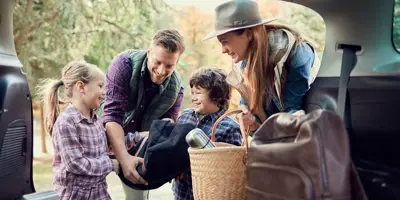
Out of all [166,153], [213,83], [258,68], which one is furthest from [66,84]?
[258,68]

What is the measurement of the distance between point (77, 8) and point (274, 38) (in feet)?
20.5

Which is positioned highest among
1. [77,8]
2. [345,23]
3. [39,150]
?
[345,23]

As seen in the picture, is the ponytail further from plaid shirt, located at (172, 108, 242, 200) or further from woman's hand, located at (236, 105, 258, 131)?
woman's hand, located at (236, 105, 258, 131)

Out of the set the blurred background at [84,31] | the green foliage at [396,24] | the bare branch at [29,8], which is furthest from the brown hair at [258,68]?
the bare branch at [29,8]

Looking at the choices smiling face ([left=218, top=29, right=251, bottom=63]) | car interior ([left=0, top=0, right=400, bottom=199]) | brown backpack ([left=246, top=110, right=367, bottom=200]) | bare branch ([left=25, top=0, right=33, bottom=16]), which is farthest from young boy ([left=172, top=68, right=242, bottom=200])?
bare branch ([left=25, top=0, right=33, bottom=16])

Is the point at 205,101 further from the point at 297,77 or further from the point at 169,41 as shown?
the point at 297,77

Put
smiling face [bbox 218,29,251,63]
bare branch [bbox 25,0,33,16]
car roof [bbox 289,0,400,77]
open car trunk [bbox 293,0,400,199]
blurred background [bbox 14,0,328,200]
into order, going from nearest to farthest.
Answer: open car trunk [bbox 293,0,400,199], car roof [bbox 289,0,400,77], smiling face [bbox 218,29,251,63], bare branch [bbox 25,0,33,16], blurred background [bbox 14,0,328,200]

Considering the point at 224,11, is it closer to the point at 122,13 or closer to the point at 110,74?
the point at 110,74

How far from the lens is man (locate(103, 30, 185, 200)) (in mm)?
3012

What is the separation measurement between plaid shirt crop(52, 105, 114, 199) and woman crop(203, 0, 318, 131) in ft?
2.71

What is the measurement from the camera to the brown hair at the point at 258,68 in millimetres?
2332

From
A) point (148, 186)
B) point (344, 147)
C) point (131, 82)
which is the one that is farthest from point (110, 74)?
point (344, 147)

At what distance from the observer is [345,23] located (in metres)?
2.06

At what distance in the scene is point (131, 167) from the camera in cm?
292
